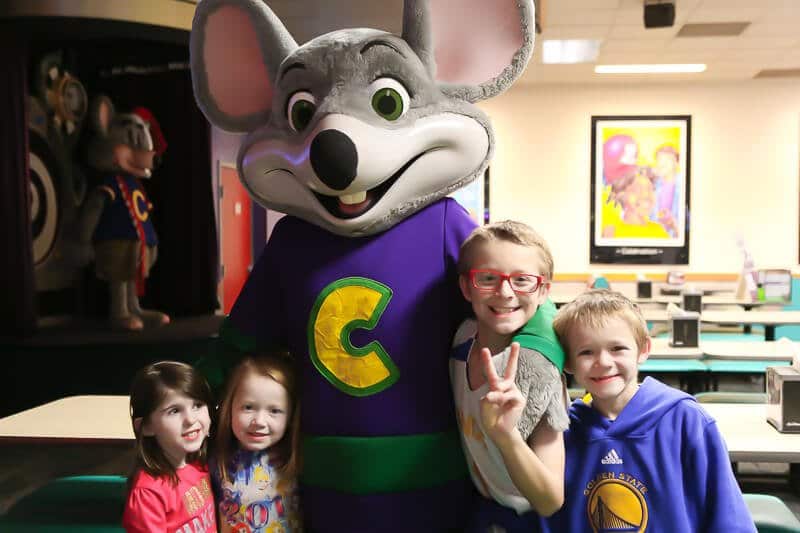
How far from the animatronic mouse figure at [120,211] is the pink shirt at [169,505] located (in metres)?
3.68

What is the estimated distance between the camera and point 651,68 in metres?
Result: 7.05

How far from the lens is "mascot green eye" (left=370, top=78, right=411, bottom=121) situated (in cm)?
137

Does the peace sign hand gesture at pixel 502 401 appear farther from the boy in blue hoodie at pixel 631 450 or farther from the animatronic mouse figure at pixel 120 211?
the animatronic mouse figure at pixel 120 211

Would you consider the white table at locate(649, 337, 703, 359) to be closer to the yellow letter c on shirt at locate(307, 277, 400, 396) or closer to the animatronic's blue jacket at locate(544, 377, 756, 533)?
the animatronic's blue jacket at locate(544, 377, 756, 533)

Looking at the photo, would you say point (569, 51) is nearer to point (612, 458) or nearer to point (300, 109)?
point (300, 109)

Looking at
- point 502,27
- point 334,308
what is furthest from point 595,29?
point 334,308

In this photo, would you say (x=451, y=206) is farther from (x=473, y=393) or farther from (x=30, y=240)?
(x=30, y=240)

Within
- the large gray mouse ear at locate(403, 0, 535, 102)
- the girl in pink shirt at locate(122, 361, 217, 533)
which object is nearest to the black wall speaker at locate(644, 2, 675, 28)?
the large gray mouse ear at locate(403, 0, 535, 102)

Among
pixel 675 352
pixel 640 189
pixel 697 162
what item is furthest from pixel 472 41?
pixel 697 162

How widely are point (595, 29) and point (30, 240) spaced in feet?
14.6

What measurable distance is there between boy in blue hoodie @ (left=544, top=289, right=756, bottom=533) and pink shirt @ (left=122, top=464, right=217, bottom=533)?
66cm

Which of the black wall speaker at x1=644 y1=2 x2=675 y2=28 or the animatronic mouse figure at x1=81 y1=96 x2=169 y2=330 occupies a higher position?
the black wall speaker at x1=644 y1=2 x2=675 y2=28

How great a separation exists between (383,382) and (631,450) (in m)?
0.48

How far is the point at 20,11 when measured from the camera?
13.7 feet
